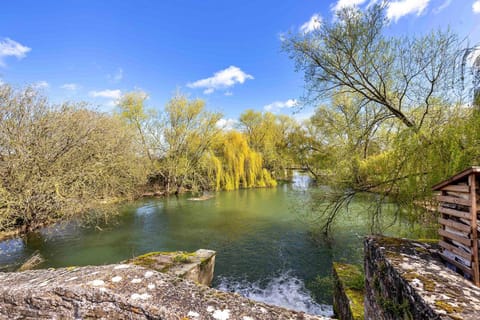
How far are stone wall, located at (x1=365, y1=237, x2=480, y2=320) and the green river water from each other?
102 inches

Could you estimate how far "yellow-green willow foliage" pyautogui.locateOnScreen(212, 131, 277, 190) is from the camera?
59.5ft

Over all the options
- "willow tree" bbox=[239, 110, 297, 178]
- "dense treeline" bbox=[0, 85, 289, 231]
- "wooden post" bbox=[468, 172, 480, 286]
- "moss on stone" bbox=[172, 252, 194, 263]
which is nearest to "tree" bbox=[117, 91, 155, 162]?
"dense treeline" bbox=[0, 85, 289, 231]

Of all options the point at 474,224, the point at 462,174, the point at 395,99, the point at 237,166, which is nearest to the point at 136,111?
the point at 237,166

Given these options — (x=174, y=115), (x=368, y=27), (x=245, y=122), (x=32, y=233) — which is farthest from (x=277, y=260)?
(x=245, y=122)

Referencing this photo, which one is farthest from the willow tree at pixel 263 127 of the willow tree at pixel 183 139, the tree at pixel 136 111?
the tree at pixel 136 111

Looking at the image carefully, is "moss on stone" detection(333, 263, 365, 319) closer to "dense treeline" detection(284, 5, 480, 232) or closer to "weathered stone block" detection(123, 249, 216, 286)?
"dense treeline" detection(284, 5, 480, 232)

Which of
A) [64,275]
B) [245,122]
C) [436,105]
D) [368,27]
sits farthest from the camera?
[245,122]

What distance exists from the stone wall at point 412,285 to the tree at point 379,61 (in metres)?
3.79

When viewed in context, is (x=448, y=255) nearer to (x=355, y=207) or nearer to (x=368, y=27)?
(x=368, y=27)

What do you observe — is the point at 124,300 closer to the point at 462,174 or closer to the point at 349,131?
the point at 462,174

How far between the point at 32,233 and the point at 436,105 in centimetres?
1267

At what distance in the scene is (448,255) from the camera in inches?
79.6

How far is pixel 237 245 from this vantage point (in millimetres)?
7398

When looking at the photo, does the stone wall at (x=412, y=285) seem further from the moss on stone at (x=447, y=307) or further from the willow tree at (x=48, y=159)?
the willow tree at (x=48, y=159)
